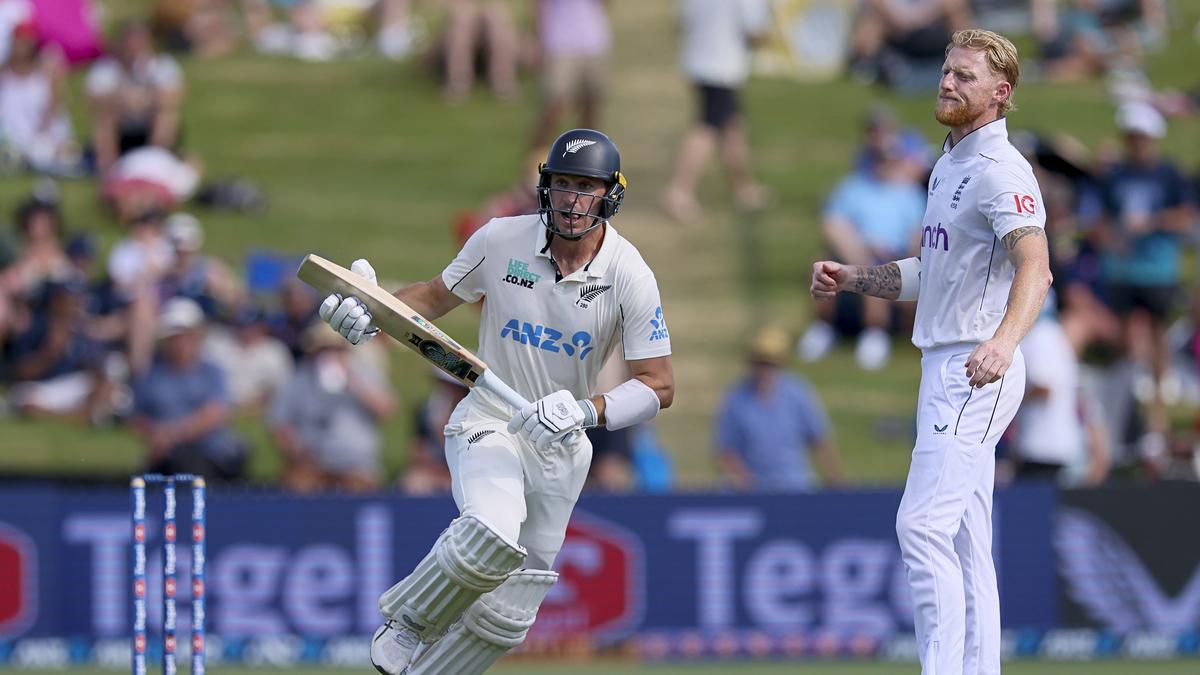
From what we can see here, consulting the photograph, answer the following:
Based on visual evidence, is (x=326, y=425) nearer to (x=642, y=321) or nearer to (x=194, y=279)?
(x=194, y=279)

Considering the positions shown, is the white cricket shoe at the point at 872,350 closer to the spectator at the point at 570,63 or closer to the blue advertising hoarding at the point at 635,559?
the spectator at the point at 570,63

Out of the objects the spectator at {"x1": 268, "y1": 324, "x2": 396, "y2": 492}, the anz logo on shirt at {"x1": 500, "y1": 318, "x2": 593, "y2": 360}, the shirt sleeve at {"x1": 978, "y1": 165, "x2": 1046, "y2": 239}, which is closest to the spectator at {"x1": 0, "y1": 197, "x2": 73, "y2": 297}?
the spectator at {"x1": 268, "y1": 324, "x2": 396, "y2": 492}

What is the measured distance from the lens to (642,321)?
812 cm

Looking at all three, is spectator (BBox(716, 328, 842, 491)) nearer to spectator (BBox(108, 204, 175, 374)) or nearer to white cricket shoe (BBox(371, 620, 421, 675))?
spectator (BBox(108, 204, 175, 374))

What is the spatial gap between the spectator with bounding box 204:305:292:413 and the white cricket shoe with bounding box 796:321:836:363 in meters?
4.34

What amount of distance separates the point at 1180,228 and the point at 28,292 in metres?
9.09

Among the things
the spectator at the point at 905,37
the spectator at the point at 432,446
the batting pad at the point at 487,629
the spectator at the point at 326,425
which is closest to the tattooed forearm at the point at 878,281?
the batting pad at the point at 487,629

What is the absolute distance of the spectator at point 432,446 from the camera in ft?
44.7

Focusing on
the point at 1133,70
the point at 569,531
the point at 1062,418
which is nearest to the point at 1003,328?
the point at 569,531

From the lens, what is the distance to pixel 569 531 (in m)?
12.7

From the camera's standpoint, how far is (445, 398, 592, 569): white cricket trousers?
780 cm

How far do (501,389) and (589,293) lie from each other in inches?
22.4

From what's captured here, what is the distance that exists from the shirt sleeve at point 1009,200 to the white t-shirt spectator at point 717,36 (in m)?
9.31

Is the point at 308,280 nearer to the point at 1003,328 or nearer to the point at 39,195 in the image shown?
the point at 1003,328
